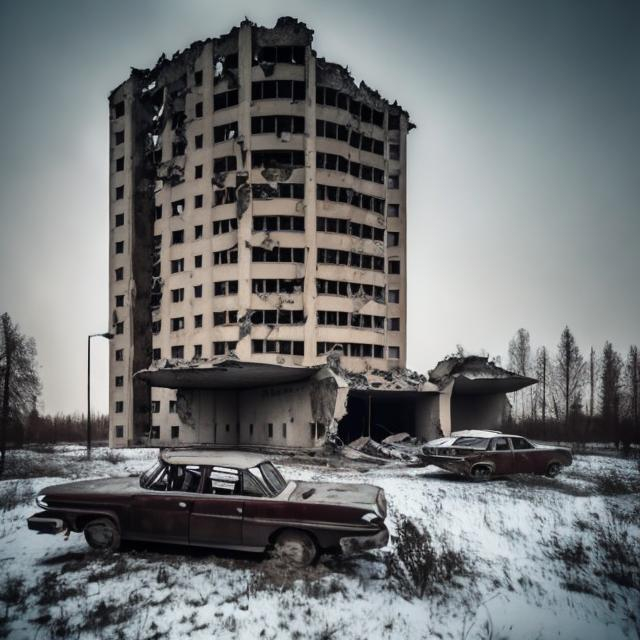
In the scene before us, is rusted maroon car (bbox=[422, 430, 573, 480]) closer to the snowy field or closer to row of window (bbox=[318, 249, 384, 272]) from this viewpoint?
the snowy field

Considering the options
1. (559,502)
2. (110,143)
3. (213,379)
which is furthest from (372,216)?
(559,502)

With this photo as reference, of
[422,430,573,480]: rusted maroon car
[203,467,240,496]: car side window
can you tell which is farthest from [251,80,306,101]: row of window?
[203,467,240,496]: car side window

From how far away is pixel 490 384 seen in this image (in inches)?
1217

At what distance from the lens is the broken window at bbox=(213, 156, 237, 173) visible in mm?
42719

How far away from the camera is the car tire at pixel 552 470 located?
1605 centimetres

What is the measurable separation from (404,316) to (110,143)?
30771 millimetres

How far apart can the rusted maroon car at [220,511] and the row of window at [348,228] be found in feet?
117

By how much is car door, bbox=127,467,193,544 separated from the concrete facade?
1187 inches

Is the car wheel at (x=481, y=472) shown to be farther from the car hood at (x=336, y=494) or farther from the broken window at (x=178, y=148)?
the broken window at (x=178, y=148)

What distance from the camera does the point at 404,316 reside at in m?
45.5

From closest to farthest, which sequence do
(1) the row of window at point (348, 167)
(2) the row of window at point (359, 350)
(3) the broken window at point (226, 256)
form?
(2) the row of window at point (359, 350) < (3) the broken window at point (226, 256) < (1) the row of window at point (348, 167)

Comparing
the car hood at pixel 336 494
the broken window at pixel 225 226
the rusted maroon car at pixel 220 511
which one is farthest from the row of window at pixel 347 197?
the rusted maroon car at pixel 220 511

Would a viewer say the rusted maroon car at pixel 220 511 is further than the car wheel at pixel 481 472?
No

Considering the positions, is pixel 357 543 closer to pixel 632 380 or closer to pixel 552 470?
pixel 552 470
